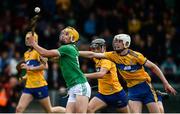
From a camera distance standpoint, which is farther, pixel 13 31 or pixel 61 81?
pixel 13 31

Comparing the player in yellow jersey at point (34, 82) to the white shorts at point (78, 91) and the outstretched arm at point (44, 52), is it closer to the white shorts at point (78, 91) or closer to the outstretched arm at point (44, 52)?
the white shorts at point (78, 91)

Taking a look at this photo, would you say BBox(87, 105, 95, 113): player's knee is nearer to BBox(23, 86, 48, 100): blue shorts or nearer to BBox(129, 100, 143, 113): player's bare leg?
BBox(129, 100, 143, 113): player's bare leg

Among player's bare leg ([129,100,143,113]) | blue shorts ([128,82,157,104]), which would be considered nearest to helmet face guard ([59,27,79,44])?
blue shorts ([128,82,157,104])

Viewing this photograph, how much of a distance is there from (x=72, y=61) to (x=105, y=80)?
2.08m

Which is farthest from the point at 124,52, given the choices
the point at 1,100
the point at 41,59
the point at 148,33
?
the point at 148,33

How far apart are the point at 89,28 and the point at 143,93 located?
8143mm

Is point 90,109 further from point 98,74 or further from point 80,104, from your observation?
point 80,104

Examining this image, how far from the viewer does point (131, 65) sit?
14273 mm

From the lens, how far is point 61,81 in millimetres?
20422

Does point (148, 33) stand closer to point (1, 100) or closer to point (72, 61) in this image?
point (1, 100)

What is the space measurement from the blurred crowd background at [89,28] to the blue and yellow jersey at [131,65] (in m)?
4.66

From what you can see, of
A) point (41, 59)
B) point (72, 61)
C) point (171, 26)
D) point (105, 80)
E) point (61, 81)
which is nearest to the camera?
point (72, 61)

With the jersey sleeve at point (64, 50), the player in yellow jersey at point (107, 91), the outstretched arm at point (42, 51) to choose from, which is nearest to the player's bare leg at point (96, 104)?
the player in yellow jersey at point (107, 91)

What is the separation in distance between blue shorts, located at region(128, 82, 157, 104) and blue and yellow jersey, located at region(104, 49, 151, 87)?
10cm
